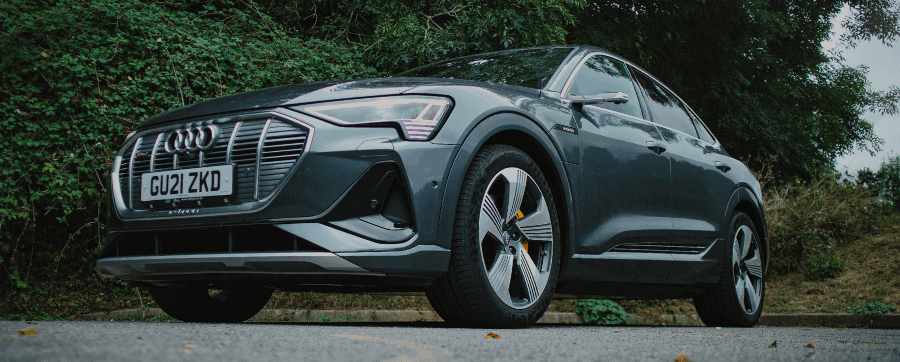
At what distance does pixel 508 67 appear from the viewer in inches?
170

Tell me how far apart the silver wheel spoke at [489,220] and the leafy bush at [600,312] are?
4732 millimetres

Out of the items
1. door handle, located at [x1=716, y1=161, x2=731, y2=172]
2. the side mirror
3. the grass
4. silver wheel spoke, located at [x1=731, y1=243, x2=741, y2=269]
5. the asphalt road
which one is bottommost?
the grass

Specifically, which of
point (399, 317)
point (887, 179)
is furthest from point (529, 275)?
point (887, 179)

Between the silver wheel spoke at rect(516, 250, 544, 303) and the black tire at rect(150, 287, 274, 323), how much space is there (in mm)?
1411

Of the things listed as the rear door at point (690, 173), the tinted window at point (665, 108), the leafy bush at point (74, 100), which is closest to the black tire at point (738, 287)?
the rear door at point (690, 173)

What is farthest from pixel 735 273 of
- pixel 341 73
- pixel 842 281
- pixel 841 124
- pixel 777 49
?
pixel 841 124

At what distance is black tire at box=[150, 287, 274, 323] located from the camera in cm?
388

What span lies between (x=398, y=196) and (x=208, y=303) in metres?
1.63

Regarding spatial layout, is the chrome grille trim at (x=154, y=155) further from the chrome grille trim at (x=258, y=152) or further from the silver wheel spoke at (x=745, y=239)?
the silver wheel spoke at (x=745, y=239)

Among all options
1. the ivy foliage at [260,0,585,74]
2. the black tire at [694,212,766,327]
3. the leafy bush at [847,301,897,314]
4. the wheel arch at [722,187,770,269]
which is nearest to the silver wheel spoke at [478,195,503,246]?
the black tire at [694,212,766,327]

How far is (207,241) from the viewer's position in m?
3.12

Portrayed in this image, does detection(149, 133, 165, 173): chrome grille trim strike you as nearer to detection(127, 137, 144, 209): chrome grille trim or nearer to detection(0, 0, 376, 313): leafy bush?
detection(127, 137, 144, 209): chrome grille trim

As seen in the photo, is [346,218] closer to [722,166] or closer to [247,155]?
[247,155]

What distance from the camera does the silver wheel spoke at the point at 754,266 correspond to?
545cm
